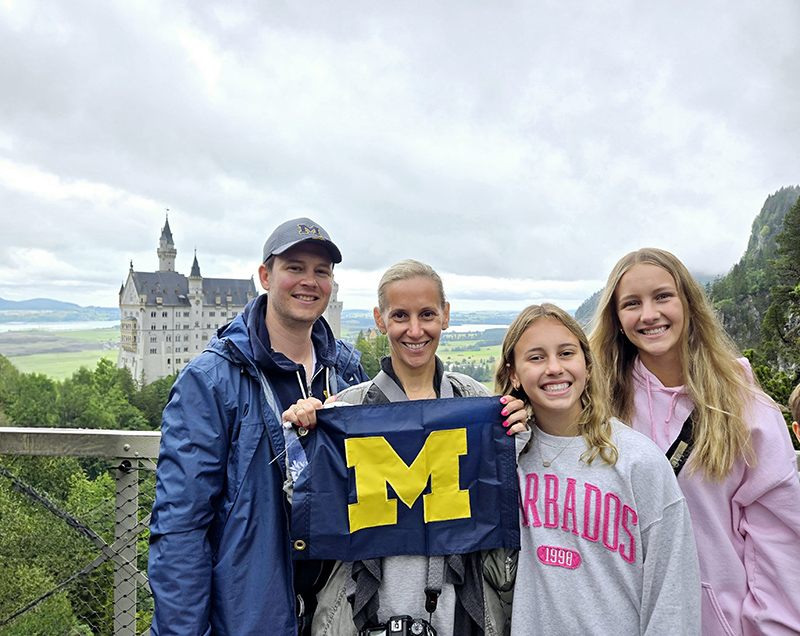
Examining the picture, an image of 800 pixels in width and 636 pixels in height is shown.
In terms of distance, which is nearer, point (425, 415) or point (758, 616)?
point (758, 616)

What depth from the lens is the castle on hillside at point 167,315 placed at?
87.1 m

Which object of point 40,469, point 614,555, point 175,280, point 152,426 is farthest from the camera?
point 175,280

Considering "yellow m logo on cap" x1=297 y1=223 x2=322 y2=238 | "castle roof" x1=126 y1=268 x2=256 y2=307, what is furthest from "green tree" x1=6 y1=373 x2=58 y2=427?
"yellow m logo on cap" x1=297 y1=223 x2=322 y2=238

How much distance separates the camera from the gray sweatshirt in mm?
2041

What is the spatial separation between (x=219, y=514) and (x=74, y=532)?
139 centimetres

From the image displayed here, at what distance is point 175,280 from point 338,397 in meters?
96.4

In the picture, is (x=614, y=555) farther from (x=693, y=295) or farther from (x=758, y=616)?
(x=693, y=295)

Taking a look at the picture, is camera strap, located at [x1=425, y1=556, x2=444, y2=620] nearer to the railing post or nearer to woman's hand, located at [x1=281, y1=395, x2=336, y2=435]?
woman's hand, located at [x1=281, y1=395, x2=336, y2=435]

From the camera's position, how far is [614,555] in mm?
2109

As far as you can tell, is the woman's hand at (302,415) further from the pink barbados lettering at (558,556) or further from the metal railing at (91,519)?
the pink barbados lettering at (558,556)

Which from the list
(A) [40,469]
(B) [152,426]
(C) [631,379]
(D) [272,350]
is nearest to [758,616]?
(C) [631,379]

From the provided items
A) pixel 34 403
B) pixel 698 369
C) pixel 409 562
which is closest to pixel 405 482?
pixel 409 562

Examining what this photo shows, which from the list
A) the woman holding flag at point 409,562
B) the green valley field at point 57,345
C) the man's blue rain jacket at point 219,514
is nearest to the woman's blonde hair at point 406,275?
the woman holding flag at point 409,562

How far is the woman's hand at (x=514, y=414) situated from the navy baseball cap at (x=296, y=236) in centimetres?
119
